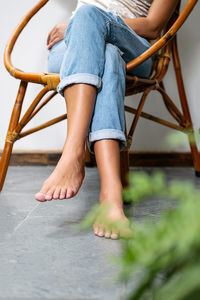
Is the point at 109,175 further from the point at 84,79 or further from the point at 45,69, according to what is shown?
the point at 45,69

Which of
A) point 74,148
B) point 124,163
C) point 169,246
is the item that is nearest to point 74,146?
point 74,148

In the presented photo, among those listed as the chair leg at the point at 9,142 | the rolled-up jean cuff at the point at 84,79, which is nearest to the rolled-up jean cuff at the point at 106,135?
the rolled-up jean cuff at the point at 84,79

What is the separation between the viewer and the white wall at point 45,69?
1.95 m

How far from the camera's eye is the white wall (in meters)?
1.95

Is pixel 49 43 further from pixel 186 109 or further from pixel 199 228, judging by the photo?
pixel 199 228

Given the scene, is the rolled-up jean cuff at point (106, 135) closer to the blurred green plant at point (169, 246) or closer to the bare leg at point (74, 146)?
the bare leg at point (74, 146)

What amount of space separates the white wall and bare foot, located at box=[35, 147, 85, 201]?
3.72ft

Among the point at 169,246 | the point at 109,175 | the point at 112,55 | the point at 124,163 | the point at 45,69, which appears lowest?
the point at 45,69

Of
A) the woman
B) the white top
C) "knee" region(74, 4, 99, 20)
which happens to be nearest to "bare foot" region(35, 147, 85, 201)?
the woman

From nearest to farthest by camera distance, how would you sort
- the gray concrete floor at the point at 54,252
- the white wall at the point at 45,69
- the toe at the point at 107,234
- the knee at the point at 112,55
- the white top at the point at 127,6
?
the gray concrete floor at the point at 54,252 → the toe at the point at 107,234 → the knee at the point at 112,55 → the white top at the point at 127,6 → the white wall at the point at 45,69

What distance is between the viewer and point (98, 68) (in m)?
0.95

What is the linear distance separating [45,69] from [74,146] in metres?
1.22

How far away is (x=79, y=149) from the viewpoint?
914 millimetres

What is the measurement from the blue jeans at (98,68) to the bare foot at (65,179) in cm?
8
